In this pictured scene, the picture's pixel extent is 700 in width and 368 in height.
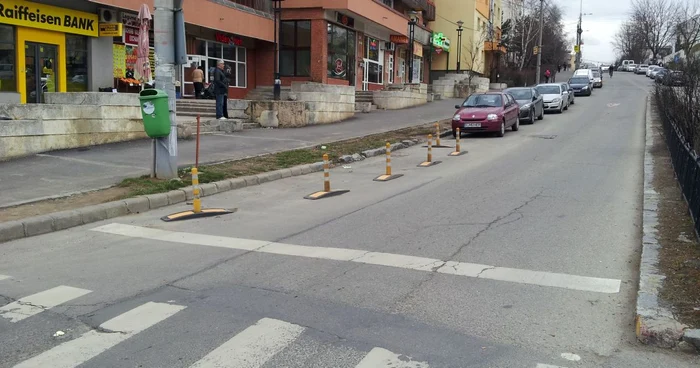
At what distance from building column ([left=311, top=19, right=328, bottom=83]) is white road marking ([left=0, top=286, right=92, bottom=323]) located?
84.9ft

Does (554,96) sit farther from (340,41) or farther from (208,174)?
(208,174)

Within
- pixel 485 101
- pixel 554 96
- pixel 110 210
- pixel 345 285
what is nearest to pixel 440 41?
pixel 554 96

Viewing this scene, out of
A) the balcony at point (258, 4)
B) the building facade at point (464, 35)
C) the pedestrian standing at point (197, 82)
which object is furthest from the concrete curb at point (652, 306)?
the building facade at point (464, 35)

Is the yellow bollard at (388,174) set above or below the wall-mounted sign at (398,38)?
below

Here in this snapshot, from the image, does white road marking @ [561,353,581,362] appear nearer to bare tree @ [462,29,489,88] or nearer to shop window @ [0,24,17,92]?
shop window @ [0,24,17,92]

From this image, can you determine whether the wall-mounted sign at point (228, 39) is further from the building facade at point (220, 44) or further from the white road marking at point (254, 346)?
the white road marking at point (254, 346)

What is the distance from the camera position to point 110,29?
21391 millimetres

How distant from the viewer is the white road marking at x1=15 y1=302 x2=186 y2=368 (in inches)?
168

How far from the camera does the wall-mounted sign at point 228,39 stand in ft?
92.8

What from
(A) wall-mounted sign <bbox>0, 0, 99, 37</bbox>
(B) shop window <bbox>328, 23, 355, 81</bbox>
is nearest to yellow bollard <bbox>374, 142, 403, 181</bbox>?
(A) wall-mounted sign <bbox>0, 0, 99, 37</bbox>

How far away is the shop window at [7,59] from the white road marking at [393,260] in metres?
12.9

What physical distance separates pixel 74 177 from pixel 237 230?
14.9 feet

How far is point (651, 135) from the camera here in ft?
66.3

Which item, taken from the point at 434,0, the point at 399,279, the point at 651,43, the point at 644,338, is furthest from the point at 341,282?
the point at 651,43
